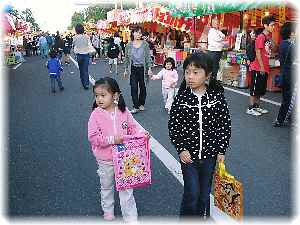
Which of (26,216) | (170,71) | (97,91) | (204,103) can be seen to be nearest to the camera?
(204,103)

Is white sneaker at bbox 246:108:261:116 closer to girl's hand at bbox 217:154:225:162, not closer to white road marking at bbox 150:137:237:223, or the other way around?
white road marking at bbox 150:137:237:223

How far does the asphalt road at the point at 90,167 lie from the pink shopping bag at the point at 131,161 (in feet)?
1.52

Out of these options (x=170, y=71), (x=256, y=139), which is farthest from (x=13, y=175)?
(x=170, y=71)

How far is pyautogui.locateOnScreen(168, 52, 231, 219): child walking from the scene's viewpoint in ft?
10.5

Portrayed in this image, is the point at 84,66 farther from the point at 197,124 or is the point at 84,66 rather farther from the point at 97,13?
the point at 97,13

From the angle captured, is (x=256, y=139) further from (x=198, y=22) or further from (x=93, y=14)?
(x=93, y=14)

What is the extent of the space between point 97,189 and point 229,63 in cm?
884

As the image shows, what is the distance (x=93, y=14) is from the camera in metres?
83.5

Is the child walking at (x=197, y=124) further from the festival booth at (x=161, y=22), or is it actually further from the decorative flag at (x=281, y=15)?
the festival booth at (x=161, y=22)

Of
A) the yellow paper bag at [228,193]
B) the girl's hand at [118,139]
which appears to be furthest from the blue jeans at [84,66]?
the yellow paper bag at [228,193]

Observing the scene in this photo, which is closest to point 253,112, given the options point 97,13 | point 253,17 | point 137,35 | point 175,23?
point 137,35

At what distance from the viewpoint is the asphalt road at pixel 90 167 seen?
407 cm

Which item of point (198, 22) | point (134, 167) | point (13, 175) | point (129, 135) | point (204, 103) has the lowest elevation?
point (13, 175)

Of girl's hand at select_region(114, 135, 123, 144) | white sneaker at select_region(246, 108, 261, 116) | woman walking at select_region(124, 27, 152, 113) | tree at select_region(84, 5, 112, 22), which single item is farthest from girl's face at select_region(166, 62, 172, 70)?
tree at select_region(84, 5, 112, 22)
